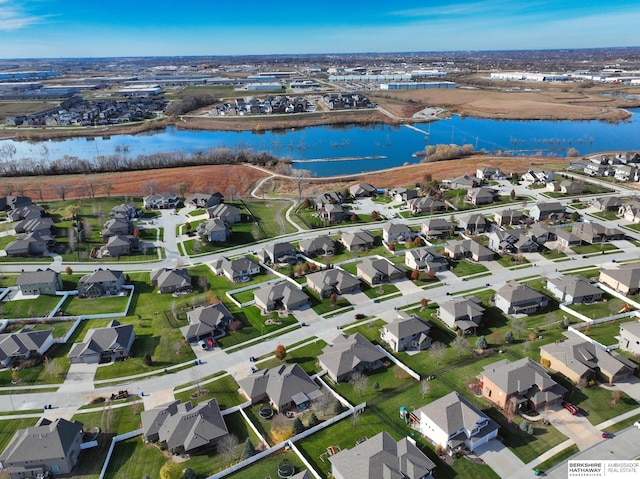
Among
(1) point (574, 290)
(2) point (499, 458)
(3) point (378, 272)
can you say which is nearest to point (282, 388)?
(2) point (499, 458)

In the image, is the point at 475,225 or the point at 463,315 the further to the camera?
the point at 475,225

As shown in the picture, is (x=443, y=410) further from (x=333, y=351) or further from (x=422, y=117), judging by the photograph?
(x=422, y=117)

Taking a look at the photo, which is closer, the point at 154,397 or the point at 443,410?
the point at 443,410

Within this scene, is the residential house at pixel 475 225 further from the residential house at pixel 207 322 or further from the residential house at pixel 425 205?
the residential house at pixel 207 322

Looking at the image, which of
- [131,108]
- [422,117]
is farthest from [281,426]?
[131,108]

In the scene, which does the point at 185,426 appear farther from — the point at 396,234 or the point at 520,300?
the point at 396,234

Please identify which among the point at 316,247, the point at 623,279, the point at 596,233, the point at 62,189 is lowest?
the point at 316,247
